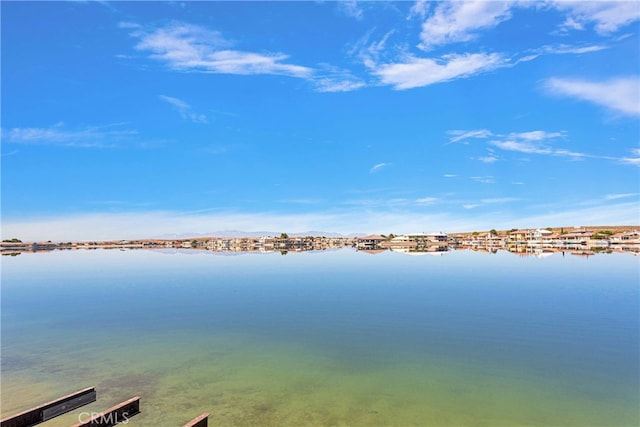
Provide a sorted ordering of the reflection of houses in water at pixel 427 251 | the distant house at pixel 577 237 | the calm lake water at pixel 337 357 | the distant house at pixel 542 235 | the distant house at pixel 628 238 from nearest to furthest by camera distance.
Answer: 1. the calm lake water at pixel 337 357
2. the distant house at pixel 628 238
3. the reflection of houses in water at pixel 427 251
4. the distant house at pixel 577 237
5. the distant house at pixel 542 235

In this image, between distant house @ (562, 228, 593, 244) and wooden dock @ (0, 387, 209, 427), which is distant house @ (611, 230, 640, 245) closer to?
distant house @ (562, 228, 593, 244)

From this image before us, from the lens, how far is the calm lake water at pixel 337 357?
37.0 feet

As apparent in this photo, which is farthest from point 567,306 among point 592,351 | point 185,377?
point 185,377

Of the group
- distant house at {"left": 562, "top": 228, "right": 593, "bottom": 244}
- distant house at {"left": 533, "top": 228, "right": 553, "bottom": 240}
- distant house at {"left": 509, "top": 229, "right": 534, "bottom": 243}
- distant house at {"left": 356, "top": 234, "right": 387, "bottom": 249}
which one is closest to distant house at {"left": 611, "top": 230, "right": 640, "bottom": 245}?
distant house at {"left": 562, "top": 228, "right": 593, "bottom": 244}

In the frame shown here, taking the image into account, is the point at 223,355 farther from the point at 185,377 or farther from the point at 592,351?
the point at 592,351

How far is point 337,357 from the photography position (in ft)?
53.3

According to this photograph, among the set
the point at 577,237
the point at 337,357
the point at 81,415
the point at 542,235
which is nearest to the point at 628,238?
the point at 577,237

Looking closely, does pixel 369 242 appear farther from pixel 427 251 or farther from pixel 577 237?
pixel 577 237

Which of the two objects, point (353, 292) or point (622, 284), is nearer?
point (353, 292)

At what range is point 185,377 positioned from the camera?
13922 millimetres

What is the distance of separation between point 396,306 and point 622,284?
2746cm

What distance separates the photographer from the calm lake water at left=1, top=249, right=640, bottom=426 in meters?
11.3

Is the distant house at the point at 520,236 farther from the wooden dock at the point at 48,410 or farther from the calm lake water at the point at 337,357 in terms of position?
the wooden dock at the point at 48,410

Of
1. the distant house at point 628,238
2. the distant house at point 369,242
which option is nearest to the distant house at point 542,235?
the distant house at point 628,238
